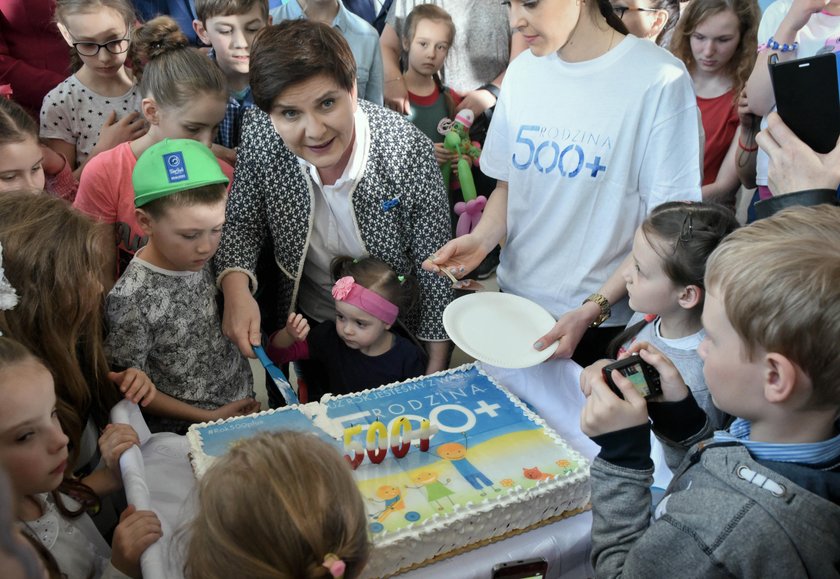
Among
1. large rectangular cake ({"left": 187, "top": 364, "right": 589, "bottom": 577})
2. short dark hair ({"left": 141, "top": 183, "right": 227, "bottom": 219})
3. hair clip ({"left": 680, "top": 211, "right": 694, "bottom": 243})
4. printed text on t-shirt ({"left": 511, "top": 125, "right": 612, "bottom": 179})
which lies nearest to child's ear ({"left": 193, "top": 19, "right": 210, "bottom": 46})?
short dark hair ({"left": 141, "top": 183, "right": 227, "bottom": 219})

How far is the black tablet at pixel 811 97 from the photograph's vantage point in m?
1.24

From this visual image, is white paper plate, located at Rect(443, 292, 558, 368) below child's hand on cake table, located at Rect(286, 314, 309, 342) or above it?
above

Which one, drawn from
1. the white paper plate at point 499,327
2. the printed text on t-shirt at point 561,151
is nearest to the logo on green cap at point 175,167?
the white paper plate at point 499,327

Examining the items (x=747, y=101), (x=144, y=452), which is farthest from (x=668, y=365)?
(x=747, y=101)

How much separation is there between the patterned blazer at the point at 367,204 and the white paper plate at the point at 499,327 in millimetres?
236

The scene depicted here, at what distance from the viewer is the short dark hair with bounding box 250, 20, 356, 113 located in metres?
1.60

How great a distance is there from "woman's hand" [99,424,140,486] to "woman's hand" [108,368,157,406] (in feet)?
0.44

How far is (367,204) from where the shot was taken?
6.05 ft

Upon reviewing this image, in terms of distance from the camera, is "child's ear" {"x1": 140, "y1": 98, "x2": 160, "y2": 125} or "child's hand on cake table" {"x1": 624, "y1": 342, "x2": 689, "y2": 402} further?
"child's ear" {"x1": 140, "y1": 98, "x2": 160, "y2": 125}

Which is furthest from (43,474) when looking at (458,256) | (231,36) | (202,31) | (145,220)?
(202,31)

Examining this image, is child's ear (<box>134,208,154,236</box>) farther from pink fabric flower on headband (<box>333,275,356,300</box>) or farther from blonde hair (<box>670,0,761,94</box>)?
blonde hair (<box>670,0,761,94</box>)

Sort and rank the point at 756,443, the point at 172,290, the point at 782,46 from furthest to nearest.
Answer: the point at 782,46 → the point at 172,290 → the point at 756,443

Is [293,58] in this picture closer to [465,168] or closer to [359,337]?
[359,337]

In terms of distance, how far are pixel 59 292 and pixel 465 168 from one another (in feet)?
6.76
